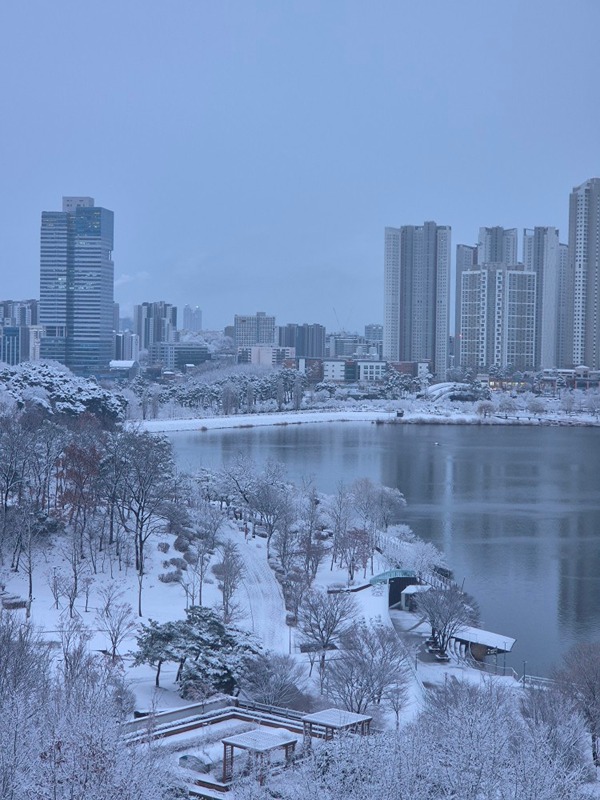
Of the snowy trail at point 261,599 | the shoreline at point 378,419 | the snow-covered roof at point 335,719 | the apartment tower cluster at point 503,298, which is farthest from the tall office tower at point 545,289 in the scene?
the snow-covered roof at point 335,719

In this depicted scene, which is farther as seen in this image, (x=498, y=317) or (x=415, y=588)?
(x=498, y=317)

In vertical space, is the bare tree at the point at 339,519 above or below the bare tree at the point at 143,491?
below

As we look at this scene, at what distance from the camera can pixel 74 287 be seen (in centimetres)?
3562

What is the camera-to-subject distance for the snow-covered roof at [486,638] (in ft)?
19.4

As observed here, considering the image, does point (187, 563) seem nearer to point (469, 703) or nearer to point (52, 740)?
point (469, 703)

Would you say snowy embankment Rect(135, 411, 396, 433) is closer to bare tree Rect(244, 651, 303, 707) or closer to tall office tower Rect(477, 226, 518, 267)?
bare tree Rect(244, 651, 303, 707)

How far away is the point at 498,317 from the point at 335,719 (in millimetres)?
36989

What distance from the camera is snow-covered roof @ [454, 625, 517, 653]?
5910mm

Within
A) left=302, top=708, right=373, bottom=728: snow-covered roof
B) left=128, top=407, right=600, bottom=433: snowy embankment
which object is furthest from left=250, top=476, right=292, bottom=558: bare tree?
left=128, top=407, right=600, bottom=433: snowy embankment

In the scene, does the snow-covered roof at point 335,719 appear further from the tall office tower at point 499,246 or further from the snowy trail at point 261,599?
the tall office tower at point 499,246

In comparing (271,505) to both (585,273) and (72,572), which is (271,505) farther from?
(585,273)

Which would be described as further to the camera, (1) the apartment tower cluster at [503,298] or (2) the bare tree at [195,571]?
(1) the apartment tower cluster at [503,298]

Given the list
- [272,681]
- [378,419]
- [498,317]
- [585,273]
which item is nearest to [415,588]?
[272,681]

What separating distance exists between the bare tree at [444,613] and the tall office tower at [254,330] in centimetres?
4873
